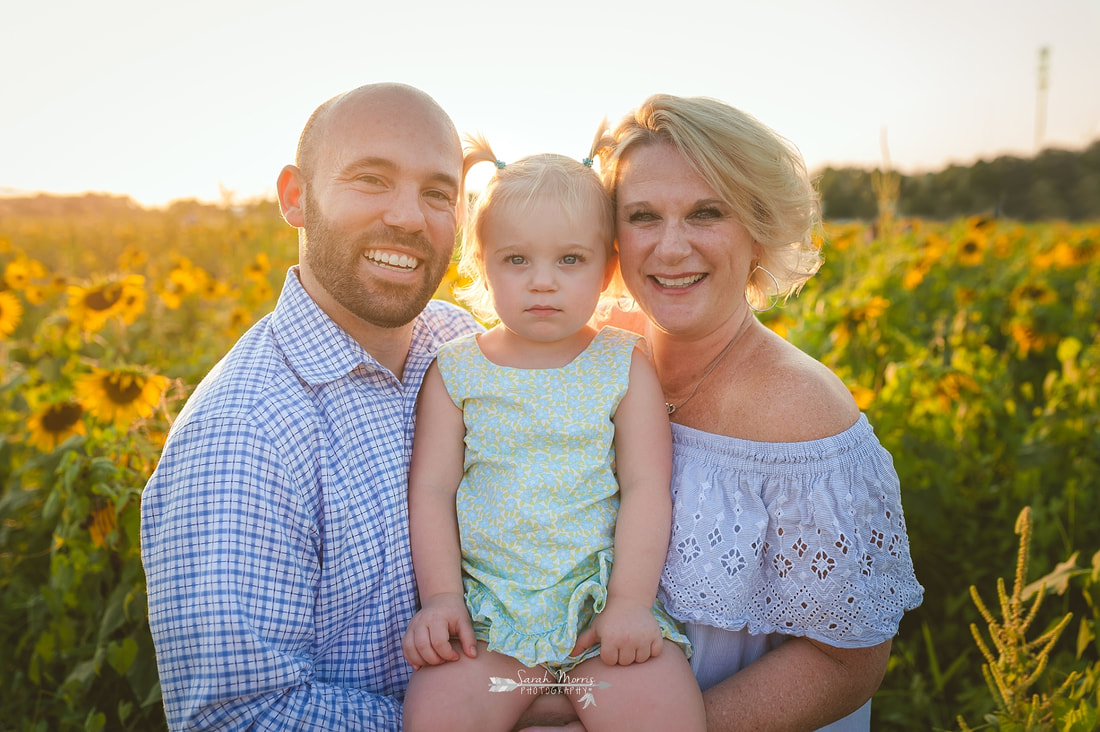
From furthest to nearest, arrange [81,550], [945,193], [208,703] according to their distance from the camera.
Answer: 1. [945,193]
2. [81,550]
3. [208,703]

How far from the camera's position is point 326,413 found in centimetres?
196

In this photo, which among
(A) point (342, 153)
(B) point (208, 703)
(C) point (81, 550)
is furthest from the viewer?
(C) point (81, 550)

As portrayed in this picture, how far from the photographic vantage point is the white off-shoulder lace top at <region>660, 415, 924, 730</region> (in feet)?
6.00

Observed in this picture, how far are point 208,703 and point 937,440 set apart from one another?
3283 mm

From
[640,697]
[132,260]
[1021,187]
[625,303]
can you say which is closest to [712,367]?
[625,303]

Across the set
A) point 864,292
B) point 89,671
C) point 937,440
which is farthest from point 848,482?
point 864,292

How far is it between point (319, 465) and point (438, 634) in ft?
1.74

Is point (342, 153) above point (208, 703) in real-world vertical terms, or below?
above

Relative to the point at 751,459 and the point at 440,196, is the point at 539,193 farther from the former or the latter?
the point at 751,459

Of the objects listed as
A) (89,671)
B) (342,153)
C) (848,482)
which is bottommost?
(89,671)

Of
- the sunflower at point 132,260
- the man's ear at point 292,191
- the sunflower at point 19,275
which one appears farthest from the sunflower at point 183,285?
the man's ear at point 292,191

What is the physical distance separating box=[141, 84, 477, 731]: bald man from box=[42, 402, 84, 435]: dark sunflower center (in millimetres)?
1344

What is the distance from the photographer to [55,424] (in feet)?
9.62

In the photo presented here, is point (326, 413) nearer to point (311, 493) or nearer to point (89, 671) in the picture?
point (311, 493)
